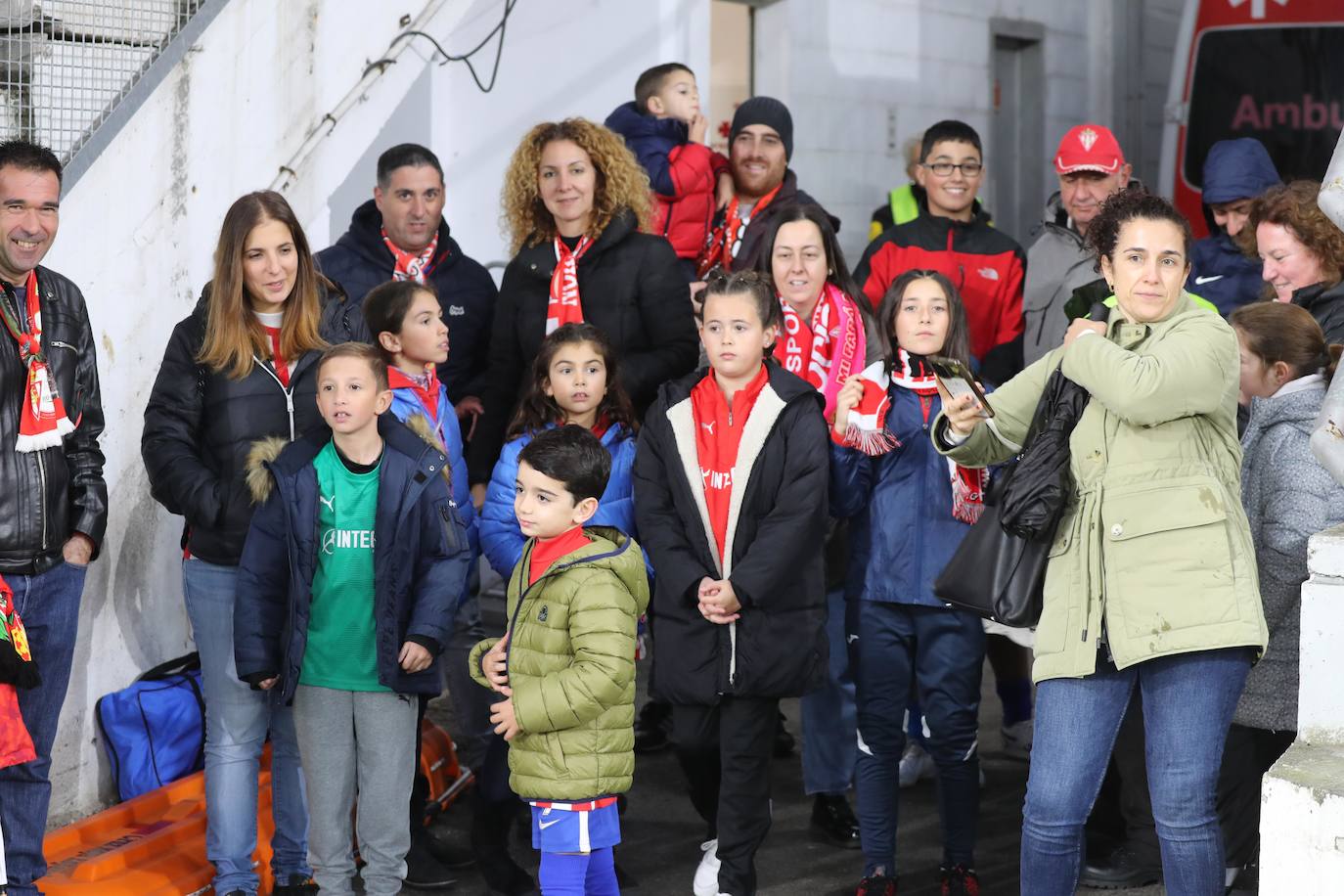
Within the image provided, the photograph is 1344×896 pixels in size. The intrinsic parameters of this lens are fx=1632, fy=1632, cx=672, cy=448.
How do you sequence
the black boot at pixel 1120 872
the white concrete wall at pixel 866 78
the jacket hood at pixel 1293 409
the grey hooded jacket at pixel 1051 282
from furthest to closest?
the white concrete wall at pixel 866 78 < the grey hooded jacket at pixel 1051 282 < the black boot at pixel 1120 872 < the jacket hood at pixel 1293 409

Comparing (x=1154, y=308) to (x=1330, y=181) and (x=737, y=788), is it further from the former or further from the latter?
(x=737, y=788)

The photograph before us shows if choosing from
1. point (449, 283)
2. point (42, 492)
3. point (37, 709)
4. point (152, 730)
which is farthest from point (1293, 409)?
point (152, 730)

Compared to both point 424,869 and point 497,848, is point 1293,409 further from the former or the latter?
point 424,869

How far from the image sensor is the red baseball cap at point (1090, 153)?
5.50 meters

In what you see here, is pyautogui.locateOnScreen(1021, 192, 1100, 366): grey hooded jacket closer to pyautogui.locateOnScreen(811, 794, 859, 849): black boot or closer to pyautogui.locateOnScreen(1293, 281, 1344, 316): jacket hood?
pyautogui.locateOnScreen(1293, 281, 1344, 316): jacket hood

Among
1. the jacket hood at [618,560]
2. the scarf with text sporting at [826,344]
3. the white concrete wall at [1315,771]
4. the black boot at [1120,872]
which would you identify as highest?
the scarf with text sporting at [826,344]

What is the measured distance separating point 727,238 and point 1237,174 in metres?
1.84

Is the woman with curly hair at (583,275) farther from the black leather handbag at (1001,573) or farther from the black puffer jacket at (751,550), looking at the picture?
the black leather handbag at (1001,573)

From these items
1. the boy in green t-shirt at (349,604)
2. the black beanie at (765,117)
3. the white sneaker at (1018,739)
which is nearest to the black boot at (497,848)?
the boy in green t-shirt at (349,604)

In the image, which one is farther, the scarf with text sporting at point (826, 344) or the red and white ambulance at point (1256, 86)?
the red and white ambulance at point (1256, 86)

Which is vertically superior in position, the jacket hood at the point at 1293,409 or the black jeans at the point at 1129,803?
the jacket hood at the point at 1293,409

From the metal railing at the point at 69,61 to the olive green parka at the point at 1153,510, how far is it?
311 cm

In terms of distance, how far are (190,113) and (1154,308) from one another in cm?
313

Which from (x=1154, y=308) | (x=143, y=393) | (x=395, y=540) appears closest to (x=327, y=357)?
(x=395, y=540)
